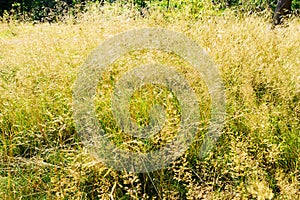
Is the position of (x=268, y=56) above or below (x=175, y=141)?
above

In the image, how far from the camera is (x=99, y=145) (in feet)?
5.42

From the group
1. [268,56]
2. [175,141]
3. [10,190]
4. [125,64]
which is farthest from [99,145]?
[268,56]

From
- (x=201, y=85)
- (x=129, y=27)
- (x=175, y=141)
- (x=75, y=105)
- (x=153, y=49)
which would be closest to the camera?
(x=175, y=141)

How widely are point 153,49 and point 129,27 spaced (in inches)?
24.0

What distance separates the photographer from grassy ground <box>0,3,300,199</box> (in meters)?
1.59

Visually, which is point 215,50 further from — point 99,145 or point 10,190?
point 10,190

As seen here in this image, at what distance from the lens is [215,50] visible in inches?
96.7

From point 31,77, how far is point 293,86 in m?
1.93

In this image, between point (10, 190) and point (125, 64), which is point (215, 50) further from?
point (10, 190)

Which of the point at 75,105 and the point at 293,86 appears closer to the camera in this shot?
the point at 75,105

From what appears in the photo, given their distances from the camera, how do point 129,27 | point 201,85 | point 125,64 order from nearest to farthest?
point 201,85
point 125,64
point 129,27

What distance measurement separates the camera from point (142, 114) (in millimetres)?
2012

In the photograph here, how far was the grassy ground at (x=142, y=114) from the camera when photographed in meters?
1.59

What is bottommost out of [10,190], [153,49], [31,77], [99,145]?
[10,190]
